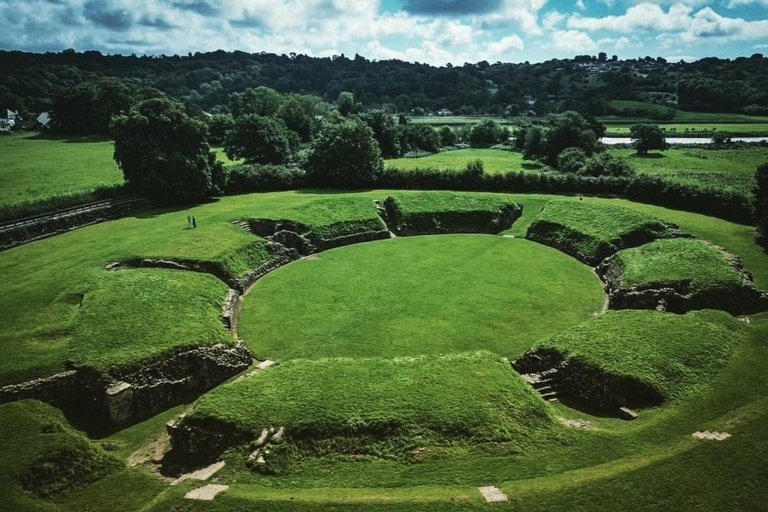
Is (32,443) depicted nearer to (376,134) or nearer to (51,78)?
(376,134)

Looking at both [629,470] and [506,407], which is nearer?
[629,470]

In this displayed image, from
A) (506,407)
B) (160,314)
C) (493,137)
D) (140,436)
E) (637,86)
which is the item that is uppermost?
(637,86)

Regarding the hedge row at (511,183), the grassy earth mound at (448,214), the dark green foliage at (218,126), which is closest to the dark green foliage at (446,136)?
the dark green foliage at (218,126)

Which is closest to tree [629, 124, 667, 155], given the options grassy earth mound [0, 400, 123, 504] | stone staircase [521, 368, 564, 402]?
stone staircase [521, 368, 564, 402]

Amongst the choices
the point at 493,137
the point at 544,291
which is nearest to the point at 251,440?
the point at 544,291

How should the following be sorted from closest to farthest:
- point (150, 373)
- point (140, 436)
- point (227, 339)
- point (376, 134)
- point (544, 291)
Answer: point (140, 436) < point (150, 373) < point (227, 339) < point (544, 291) < point (376, 134)

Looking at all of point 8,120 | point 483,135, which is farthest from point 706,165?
point 8,120

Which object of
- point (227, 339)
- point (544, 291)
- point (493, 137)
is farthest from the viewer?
point (493, 137)
